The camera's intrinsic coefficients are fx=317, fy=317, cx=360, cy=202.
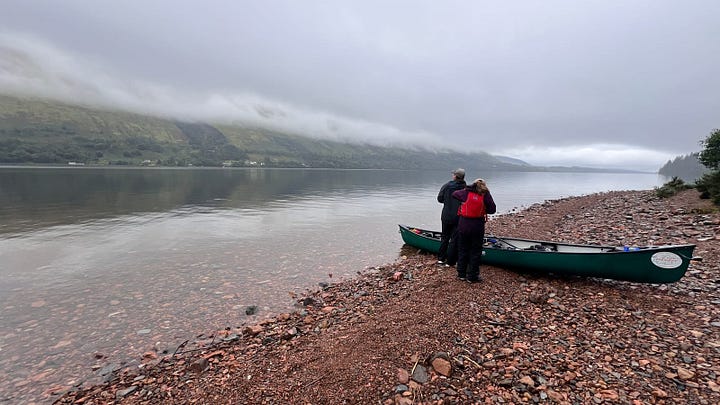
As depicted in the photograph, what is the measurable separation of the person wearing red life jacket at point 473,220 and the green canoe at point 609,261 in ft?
5.16

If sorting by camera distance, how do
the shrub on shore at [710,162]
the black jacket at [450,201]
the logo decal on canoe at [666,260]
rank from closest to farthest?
the logo decal on canoe at [666,260] → the black jacket at [450,201] → the shrub on shore at [710,162]

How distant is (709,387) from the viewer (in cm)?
455

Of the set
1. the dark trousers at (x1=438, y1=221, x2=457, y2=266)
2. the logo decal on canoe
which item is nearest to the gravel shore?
the logo decal on canoe

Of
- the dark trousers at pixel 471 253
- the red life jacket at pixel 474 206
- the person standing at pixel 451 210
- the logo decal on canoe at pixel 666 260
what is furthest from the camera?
the person standing at pixel 451 210

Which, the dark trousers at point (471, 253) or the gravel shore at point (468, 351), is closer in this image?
the gravel shore at point (468, 351)

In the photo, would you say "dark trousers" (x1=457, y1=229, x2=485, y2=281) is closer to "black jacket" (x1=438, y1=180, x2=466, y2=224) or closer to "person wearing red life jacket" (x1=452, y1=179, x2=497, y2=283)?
"person wearing red life jacket" (x1=452, y1=179, x2=497, y2=283)

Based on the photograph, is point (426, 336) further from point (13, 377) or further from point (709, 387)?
point (13, 377)

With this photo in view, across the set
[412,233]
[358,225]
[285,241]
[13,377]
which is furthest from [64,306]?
[358,225]

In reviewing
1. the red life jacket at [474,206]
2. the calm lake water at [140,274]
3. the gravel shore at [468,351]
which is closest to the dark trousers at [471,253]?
the gravel shore at [468,351]

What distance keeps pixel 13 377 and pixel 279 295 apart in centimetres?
647

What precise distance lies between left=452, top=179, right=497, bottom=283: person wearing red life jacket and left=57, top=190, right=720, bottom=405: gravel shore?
694 mm

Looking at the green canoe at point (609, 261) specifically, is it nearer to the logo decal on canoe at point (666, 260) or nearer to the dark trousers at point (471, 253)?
the logo decal on canoe at point (666, 260)

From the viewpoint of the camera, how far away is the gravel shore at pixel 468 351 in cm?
486

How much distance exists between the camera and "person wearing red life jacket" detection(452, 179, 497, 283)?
8.76m
